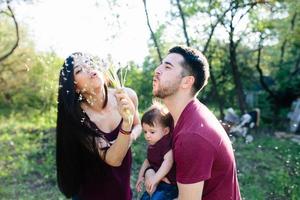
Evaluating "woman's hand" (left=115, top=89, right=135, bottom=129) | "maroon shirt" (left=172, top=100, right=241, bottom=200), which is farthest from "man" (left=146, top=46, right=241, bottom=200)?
"woman's hand" (left=115, top=89, right=135, bottom=129)

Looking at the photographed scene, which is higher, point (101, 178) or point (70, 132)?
point (70, 132)

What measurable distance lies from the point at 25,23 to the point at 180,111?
11008mm

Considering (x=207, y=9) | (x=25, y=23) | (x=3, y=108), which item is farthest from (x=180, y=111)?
(x=3, y=108)

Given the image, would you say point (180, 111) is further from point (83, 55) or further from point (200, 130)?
point (83, 55)

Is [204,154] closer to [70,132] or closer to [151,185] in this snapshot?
[151,185]

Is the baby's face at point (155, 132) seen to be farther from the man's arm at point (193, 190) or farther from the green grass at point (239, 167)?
the green grass at point (239, 167)

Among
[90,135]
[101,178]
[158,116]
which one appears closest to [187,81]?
[158,116]

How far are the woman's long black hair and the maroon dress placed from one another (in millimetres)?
44

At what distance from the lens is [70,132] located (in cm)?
291

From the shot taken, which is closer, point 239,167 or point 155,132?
point 155,132

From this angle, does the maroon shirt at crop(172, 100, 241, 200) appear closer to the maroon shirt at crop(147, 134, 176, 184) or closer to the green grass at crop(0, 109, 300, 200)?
the maroon shirt at crop(147, 134, 176, 184)

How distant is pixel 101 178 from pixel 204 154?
0.99 meters

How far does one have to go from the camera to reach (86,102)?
3.06 metres

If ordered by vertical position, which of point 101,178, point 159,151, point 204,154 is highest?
point 204,154
